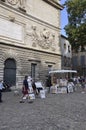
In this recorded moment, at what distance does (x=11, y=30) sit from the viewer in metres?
28.9

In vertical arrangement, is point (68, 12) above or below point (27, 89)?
above

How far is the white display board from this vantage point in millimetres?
27688

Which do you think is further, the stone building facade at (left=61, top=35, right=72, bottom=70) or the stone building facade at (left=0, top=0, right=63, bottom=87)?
the stone building facade at (left=61, top=35, right=72, bottom=70)

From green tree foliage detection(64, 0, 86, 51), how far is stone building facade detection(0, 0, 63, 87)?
2445 mm

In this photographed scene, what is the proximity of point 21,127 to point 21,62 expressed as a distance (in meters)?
21.3

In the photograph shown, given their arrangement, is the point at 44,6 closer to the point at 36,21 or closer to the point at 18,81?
the point at 36,21

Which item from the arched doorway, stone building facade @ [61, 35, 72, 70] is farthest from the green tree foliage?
the arched doorway

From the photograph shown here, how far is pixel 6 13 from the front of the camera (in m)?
28.1

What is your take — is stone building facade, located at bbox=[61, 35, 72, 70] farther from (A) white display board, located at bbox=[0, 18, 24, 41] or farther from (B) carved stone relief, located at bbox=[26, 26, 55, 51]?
(A) white display board, located at bbox=[0, 18, 24, 41]

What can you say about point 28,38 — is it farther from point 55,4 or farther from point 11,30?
point 55,4

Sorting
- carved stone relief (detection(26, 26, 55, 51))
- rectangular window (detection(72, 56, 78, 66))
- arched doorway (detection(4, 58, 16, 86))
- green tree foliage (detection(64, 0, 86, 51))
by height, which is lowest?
arched doorway (detection(4, 58, 16, 86))

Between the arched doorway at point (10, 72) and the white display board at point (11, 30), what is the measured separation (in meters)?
2.32

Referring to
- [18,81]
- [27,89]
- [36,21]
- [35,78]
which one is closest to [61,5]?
[36,21]

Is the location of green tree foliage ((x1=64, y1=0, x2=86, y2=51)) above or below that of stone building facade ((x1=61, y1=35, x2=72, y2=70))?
above
